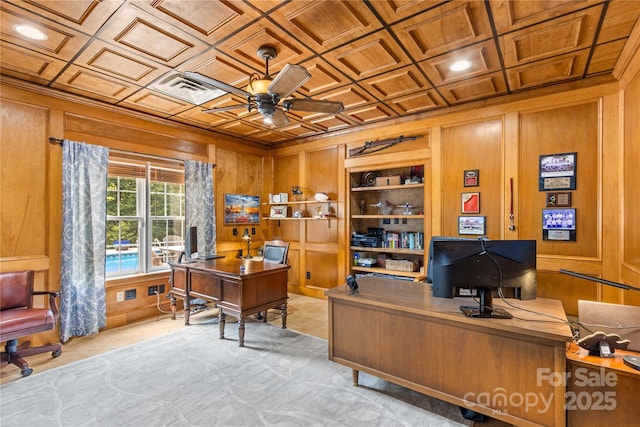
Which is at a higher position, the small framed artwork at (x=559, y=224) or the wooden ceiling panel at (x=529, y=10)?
the wooden ceiling panel at (x=529, y=10)

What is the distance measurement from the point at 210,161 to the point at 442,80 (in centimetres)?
368

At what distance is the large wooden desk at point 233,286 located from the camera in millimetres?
3240

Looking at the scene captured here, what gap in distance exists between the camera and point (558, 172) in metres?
3.32

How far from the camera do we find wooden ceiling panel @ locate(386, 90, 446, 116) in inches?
141

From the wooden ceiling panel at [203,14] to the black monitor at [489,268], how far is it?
2140 mm

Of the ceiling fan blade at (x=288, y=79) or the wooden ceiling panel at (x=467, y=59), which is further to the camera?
the wooden ceiling panel at (x=467, y=59)

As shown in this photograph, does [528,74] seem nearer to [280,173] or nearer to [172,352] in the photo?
[280,173]

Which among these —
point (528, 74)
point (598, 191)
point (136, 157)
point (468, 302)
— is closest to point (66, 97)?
point (136, 157)

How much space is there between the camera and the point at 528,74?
3.06m

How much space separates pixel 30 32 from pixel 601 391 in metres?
4.58

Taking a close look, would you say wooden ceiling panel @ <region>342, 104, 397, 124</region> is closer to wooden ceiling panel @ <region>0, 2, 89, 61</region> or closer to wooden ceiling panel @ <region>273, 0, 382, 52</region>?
wooden ceiling panel @ <region>273, 0, 382, 52</region>

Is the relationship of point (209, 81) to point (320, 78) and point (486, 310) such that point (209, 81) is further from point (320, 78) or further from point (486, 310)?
point (486, 310)

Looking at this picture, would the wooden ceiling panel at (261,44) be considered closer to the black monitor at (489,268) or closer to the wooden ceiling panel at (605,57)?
the black monitor at (489,268)

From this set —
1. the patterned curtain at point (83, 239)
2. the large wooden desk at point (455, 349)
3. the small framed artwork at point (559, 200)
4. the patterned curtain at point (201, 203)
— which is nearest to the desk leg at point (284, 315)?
the large wooden desk at point (455, 349)
